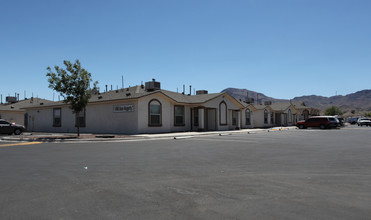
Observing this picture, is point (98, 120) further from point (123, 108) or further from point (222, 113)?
point (222, 113)

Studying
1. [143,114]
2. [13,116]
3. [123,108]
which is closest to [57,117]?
[123,108]

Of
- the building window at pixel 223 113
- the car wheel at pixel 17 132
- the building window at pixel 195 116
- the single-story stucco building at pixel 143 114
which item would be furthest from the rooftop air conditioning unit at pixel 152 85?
the car wheel at pixel 17 132

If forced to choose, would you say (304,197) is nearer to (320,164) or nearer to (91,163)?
(320,164)

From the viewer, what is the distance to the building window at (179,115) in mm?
31922

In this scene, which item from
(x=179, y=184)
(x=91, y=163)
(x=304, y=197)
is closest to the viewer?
(x=304, y=197)

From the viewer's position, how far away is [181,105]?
107 feet

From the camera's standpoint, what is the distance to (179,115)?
32531 millimetres

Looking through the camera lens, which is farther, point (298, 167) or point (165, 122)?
point (165, 122)

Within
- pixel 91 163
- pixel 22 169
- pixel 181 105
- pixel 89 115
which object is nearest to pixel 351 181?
pixel 91 163

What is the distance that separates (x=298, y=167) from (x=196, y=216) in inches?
221

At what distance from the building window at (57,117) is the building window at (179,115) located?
1483cm

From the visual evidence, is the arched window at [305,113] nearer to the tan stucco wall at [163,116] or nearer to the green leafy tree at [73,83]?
the tan stucco wall at [163,116]

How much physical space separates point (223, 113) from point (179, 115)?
7.19 meters

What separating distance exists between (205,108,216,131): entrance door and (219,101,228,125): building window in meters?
0.83
